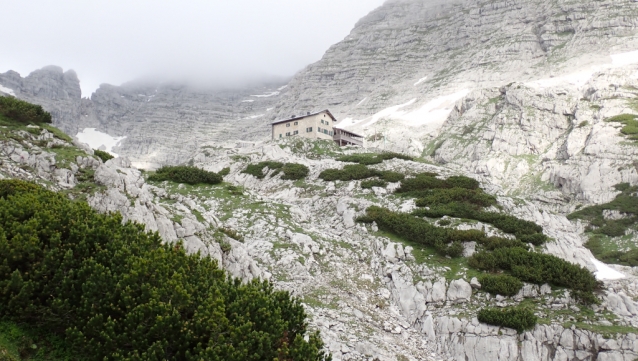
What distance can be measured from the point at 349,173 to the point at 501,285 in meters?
23.6

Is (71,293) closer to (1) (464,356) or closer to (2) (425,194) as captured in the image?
(1) (464,356)

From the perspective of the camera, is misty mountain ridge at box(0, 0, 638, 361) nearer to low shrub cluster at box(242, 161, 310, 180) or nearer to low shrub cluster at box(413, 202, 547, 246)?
low shrub cluster at box(413, 202, 547, 246)

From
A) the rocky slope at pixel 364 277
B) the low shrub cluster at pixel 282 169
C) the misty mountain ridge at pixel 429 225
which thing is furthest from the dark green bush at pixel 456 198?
the low shrub cluster at pixel 282 169

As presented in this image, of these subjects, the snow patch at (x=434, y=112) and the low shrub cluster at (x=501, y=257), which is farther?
the snow patch at (x=434, y=112)

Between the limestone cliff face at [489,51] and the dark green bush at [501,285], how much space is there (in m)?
125

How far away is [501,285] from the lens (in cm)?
2295

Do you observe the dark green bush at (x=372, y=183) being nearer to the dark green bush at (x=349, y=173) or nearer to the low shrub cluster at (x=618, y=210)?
the dark green bush at (x=349, y=173)

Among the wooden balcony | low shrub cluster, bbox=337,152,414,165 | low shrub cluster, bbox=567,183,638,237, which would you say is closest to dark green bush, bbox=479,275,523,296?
low shrub cluster, bbox=337,152,414,165

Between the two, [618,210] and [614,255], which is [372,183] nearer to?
[614,255]

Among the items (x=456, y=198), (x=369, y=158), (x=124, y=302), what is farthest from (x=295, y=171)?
(x=124, y=302)

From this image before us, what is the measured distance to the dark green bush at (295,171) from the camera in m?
46.4

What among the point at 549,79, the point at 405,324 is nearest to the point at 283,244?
the point at 405,324

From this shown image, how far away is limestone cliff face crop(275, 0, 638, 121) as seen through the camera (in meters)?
131

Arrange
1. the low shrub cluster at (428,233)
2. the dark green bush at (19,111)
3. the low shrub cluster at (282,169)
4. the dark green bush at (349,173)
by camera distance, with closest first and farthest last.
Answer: the low shrub cluster at (428,233), the dark green bush at (19,111), the dark green bush at (349,173), the low shrub cluster at (282,169)
